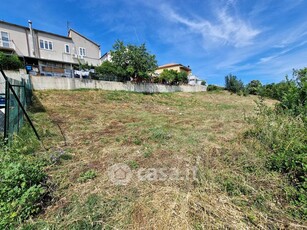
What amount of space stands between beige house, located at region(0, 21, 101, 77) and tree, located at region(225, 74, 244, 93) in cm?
2416

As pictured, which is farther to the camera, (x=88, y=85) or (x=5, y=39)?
(x=5, y=39)

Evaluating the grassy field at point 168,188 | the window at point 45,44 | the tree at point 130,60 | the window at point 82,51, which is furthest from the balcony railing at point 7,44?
the grassy field at point 168,188

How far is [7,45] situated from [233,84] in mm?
32576

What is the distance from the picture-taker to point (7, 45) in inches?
574

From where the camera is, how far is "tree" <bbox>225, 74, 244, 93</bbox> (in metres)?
26.6

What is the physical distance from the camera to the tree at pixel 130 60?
617 inches

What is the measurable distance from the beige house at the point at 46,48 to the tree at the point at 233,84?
24.2 m

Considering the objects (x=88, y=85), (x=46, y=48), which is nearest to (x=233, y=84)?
(x=88, y=85)

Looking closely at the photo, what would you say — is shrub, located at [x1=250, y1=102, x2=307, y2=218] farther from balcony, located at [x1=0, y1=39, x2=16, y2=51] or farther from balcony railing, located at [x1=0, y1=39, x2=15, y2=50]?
balcony railing, located at [x1=0, y1=39, x2=15, y2=50]

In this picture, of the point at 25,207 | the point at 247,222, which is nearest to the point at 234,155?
the point at 247,222

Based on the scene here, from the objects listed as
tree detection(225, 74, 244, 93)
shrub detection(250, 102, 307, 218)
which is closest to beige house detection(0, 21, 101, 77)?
shrub detection(250, 102, 307, 218)

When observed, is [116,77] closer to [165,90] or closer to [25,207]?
[165,90]

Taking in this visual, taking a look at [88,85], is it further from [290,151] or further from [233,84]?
[233,84]

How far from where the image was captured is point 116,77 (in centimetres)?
1577
